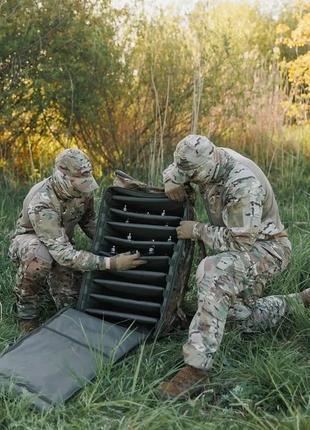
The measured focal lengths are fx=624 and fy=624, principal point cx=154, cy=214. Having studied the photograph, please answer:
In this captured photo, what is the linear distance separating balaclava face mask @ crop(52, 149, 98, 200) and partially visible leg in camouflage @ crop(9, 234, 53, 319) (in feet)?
1.36

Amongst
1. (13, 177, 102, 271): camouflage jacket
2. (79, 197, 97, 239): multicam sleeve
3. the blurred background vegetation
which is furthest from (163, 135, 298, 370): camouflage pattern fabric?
the blurred background vegetation

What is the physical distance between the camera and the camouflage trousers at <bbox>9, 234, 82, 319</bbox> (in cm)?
384

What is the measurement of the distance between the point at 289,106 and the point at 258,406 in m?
4.90

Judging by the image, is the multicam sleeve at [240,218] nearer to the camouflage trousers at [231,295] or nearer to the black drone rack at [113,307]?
the camouflage trousers at [231,295]

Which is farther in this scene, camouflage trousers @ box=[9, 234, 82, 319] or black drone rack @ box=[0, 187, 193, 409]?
camouflage trousers @ box=[9, 234, 82, 319]

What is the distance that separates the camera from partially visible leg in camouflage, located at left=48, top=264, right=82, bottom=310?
13.1 feet

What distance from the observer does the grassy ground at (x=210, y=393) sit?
2.64 m

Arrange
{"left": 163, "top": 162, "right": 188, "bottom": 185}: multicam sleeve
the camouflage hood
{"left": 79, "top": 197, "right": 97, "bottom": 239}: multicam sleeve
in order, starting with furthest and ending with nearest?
{"left": 79, "top": 197, "right": 97, "bottom": 239}: multicam sleeve
{"left": 163, "top": 162, "right": 188, "bottom": 185}: multicam sleeve
the camouflage hood

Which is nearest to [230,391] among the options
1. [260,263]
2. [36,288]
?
[260,263]

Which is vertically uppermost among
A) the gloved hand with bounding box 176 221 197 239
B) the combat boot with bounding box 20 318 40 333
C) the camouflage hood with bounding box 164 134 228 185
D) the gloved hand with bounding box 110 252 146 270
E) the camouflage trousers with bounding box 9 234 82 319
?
the camouflage hood with bounding box 164 134 228 185

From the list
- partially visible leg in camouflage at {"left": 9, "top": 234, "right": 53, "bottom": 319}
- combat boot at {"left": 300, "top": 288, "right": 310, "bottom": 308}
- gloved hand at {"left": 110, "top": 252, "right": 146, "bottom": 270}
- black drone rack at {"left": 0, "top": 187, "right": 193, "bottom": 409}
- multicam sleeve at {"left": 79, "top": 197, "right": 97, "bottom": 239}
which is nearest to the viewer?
black drone rack at {"left": 0, "top": 187, "right": 193, "bottom": 409}

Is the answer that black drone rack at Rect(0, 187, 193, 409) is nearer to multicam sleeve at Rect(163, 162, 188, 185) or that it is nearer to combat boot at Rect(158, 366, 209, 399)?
multicam sleeve at Rect(163, 162, 188, 185)

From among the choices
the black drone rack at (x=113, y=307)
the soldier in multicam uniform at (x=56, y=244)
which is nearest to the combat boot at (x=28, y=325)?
the soldier in multicam uniform at (x=56, y=244)

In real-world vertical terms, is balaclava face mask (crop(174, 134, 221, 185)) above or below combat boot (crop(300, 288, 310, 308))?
above
